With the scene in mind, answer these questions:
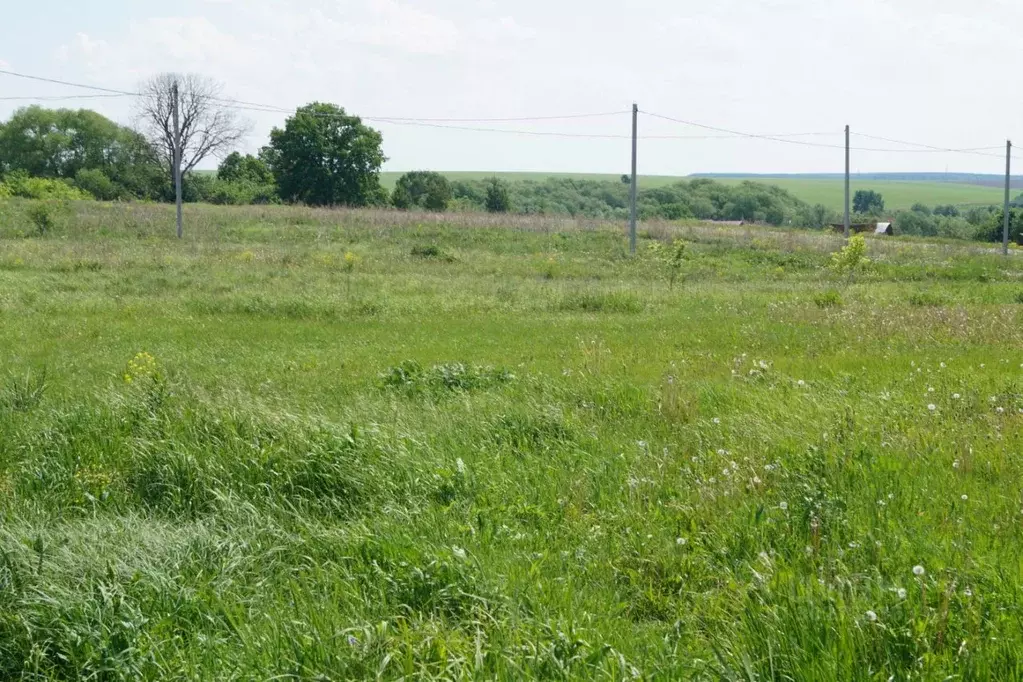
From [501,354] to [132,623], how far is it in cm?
1018

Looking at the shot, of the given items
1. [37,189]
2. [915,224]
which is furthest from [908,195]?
[37,189]

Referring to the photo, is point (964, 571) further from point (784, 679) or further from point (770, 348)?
point (770, 348)

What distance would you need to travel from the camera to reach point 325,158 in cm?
7275

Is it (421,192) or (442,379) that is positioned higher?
(421,192)

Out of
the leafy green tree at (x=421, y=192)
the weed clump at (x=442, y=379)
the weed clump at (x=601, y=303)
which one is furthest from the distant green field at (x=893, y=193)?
the weed clump at (x=442, y=379)

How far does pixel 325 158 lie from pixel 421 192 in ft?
30.6

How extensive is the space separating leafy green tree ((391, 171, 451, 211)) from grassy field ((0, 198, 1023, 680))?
2503 inches

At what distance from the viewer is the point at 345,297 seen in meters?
20.5

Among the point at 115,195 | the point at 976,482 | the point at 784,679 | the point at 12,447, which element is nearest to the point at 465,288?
the point at 12,447

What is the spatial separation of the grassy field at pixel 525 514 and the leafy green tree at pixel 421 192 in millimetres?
63576

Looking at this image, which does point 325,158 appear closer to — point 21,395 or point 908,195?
point 21,395

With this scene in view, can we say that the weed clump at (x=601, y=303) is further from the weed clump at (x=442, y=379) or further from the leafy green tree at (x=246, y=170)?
the leafy green tree at (x=246, y=170)

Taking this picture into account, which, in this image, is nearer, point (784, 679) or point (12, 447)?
point (784, 679)

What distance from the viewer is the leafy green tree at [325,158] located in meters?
72.1
